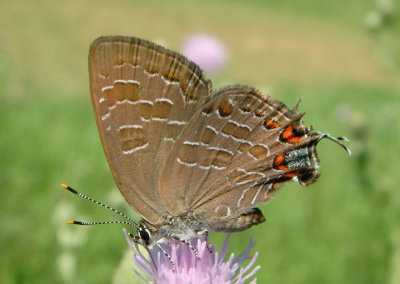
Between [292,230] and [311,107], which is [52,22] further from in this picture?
[292,230]

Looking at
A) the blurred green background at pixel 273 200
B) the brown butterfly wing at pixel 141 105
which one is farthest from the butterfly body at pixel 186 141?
the blurred green background at pixel 273 200

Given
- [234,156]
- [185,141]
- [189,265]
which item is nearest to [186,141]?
[185,141]

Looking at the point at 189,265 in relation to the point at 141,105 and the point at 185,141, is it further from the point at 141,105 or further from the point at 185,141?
the point at 141,105

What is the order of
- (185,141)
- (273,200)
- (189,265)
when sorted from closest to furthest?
(189,265), (185,141), (273,200)

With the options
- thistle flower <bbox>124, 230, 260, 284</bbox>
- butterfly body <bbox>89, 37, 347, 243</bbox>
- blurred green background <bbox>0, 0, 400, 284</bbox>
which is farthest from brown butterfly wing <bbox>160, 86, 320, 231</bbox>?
blurred green background <bbox>0, 0, 400, 284</bbox>

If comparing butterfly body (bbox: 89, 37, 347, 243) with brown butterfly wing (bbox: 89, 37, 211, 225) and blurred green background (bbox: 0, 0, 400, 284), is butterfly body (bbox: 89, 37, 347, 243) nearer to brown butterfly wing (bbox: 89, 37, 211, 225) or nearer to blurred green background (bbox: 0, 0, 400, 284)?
brown butterfly wing (bbox: 89, 37, 211, 225)
